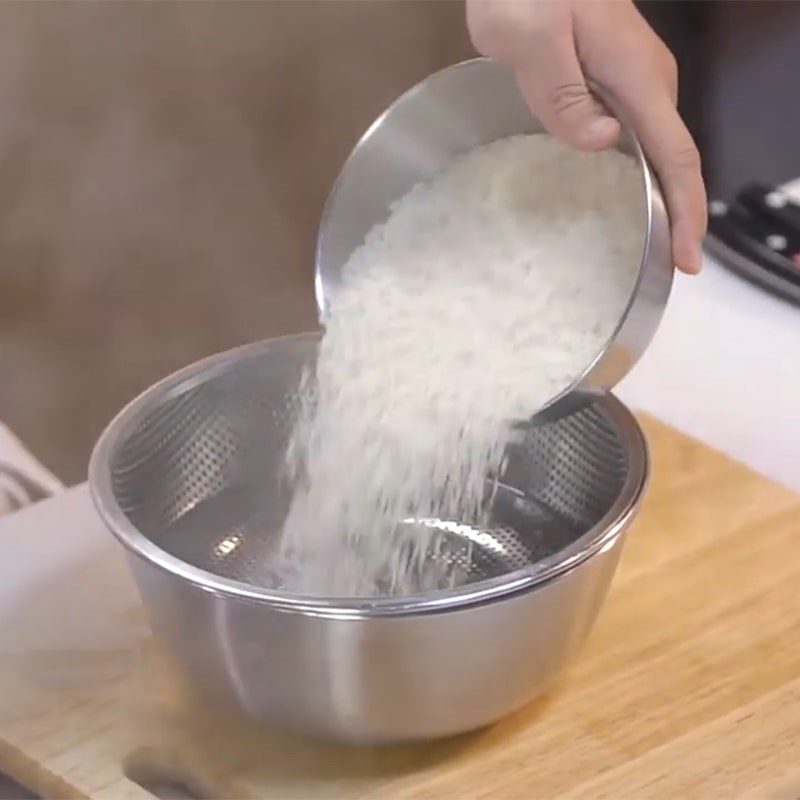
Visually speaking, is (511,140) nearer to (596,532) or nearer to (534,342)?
(534,342)

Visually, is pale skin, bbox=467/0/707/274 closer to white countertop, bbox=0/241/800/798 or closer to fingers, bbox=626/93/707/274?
fingers, bbox=626/93/707/274

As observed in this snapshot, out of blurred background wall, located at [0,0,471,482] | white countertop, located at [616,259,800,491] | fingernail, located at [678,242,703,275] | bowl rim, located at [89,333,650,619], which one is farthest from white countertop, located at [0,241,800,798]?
blurred background wall, located at [0,0,471,482]

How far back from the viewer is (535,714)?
667 mm

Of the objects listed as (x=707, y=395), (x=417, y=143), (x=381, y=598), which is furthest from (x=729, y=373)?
(x=381, y=598)

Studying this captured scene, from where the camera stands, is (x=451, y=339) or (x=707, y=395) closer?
(x=451, y=339)

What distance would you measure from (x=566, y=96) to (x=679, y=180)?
70mm

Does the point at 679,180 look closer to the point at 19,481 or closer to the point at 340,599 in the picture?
the point at 340,599

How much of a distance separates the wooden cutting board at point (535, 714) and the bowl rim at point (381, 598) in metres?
0.10

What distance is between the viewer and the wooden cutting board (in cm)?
63

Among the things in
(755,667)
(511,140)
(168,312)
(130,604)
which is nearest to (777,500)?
(755,667)

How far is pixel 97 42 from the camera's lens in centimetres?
112

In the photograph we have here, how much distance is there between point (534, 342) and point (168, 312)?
64cm

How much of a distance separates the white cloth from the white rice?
0.21m

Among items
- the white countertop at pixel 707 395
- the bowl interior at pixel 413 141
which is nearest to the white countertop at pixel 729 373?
the white countertop at pixel 707 395
